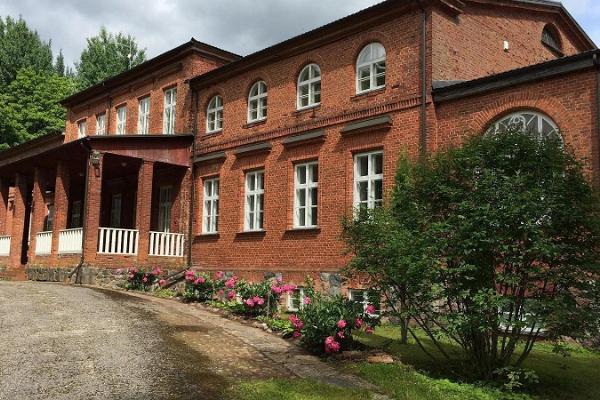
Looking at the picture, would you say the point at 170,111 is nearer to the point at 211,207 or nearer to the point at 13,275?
the point at 211,207

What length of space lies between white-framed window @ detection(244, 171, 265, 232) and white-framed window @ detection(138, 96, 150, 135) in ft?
23.2

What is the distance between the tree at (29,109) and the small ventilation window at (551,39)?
32684 mm

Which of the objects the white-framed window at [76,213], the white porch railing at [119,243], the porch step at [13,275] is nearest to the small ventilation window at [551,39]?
the white porch railing at [119,243]

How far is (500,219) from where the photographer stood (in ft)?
23.7

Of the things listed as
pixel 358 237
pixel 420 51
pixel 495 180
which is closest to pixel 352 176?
pixel 420 51

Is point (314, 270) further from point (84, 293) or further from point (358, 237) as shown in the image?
point (358, 237)

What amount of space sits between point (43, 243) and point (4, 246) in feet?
16.3

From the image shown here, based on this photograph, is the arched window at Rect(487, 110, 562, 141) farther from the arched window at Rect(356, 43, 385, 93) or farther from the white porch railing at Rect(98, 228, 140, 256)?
the white porch railing at Rect(98, 228, 140, 256)

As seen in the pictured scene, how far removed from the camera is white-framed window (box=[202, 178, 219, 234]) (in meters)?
19.9

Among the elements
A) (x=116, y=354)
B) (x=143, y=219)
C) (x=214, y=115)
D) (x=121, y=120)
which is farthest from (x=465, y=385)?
(x=121, y=120)

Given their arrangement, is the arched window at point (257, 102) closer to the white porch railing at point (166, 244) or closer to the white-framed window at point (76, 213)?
the white porch railing at point (166, 244)

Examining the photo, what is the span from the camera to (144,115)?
940 inches

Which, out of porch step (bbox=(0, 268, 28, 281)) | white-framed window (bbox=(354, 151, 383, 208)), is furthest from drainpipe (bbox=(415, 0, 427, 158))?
porch step (bbox=(0, 268, 28, 281))

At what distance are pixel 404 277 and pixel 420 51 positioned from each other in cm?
793
